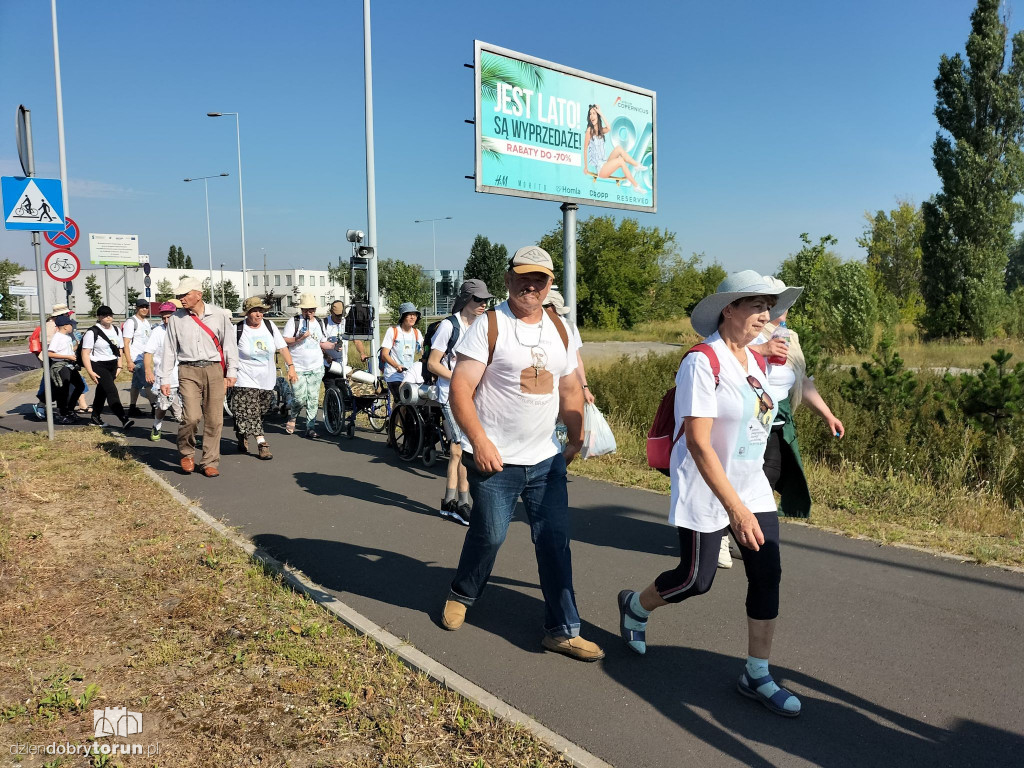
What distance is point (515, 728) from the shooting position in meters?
3.16

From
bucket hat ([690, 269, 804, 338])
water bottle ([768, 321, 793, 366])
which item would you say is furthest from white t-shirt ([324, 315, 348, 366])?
bucket hat ([690, 269, 804, 338])

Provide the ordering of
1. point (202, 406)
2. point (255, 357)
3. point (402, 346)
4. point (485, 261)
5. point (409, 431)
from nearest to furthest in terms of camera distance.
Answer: point (202, 406) → point (409, 431) → point (255, 357) → point (402, 346) → point (485, 261)

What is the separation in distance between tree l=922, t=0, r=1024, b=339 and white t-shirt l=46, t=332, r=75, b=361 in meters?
31.2

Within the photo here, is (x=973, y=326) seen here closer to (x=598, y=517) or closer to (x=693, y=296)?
(x=693, y=296)

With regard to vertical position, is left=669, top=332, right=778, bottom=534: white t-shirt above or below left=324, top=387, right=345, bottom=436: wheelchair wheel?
above

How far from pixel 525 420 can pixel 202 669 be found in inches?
77.3

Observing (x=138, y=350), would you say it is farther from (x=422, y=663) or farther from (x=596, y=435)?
(x=422, y=663)

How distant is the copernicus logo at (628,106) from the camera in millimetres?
16000

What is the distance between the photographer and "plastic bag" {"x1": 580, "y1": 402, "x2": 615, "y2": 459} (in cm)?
485

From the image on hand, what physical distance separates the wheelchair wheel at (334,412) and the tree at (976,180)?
93.6 ft

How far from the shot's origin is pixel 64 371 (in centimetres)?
1313

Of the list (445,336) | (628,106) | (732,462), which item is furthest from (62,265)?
(732,462)

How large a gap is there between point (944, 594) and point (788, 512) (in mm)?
1072

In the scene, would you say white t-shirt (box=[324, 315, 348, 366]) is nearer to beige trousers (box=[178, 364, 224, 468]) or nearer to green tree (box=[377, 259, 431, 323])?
beige trousers (box=[178, 364, 224, 468])
